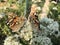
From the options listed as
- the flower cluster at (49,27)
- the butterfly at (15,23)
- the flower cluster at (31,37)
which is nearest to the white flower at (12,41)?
the flower cluster at (31,37)

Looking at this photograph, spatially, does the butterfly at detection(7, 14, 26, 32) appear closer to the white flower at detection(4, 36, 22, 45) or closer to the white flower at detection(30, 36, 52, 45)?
the white flower at detection(4, 36, 22, 45)

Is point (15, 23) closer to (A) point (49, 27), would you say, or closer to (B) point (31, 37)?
(B) point (31, 37)

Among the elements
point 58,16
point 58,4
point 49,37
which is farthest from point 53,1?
point 49,37

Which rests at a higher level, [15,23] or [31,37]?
[15,23]

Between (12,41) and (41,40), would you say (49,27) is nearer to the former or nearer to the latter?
(41,40)

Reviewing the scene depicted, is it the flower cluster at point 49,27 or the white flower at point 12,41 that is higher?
the flower cluster at point 49,27

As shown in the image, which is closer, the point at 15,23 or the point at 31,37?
the point at 31,37

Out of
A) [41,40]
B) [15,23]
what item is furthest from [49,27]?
[15,23]

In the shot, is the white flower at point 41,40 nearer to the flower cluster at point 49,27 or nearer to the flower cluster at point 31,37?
the flower cluster at point 31,37

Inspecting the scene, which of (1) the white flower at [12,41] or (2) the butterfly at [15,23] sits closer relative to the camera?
(1) the white flower at [12,41]

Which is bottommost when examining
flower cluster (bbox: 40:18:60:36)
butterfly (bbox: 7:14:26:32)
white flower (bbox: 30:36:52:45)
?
white flower (bbox: 30:36:52:45)


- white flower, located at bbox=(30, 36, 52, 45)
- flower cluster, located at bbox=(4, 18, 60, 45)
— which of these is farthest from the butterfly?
white flower, located at bbox=(30, 36, 52, 45)
